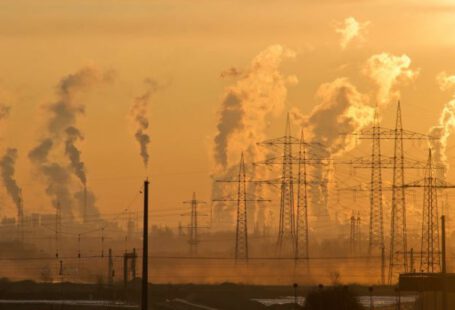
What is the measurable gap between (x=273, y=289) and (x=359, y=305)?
68.2 metres

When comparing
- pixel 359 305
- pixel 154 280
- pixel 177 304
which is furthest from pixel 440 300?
pixel 154 280

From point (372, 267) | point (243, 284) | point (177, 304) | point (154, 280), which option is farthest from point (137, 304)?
point (154, 280)

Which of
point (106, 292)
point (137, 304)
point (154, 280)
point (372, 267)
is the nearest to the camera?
point (137, 304)

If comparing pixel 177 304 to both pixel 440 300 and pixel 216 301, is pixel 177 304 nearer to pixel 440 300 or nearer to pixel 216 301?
pixel 216 301

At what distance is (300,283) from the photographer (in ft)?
566

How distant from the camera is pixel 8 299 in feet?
458

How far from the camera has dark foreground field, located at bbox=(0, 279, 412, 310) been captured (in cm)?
12244

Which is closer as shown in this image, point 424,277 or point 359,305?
point 359,305

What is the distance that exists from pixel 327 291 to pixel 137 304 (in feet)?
113

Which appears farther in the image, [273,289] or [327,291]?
[273,289]

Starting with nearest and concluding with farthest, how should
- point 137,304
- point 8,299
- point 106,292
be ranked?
point 137,304 < point 8,299 < point 106,292

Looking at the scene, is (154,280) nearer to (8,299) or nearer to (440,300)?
(8,299)

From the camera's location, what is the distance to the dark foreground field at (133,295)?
122 meters

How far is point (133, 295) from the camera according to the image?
462 ft
